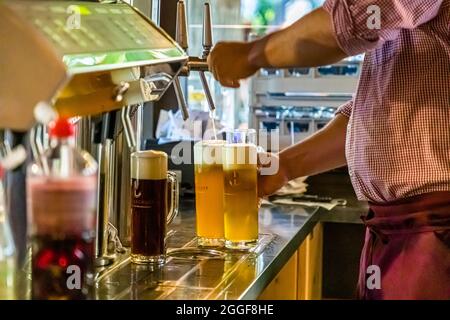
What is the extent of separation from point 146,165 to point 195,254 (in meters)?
0.21

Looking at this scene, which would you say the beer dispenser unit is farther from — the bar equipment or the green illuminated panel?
the bar equipment

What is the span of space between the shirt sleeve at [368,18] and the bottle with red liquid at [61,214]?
0.44m

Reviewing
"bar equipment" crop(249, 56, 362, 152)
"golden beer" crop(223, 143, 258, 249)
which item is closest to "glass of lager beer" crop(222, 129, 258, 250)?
"golden beer" crop(223, 143, 258, 249)

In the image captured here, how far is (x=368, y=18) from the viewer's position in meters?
1.08

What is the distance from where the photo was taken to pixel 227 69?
114 centimetres

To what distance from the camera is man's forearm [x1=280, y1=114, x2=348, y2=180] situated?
61.0 inches

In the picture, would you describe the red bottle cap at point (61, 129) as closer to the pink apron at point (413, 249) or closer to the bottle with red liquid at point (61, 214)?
the bottle with red liquid at point (61, 214)

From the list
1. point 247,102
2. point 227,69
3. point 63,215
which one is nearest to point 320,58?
point 227,69

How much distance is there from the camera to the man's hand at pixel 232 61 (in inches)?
44.8

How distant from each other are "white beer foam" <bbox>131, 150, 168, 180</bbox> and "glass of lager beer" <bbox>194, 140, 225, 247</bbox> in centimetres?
18

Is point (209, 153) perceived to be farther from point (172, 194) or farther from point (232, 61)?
point (232, 61)

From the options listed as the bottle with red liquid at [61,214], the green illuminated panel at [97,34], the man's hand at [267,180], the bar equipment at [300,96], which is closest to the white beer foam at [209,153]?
the man's hand at [267,180]

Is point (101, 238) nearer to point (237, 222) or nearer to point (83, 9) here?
point (237, 222)

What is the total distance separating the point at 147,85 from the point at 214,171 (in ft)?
0.97
